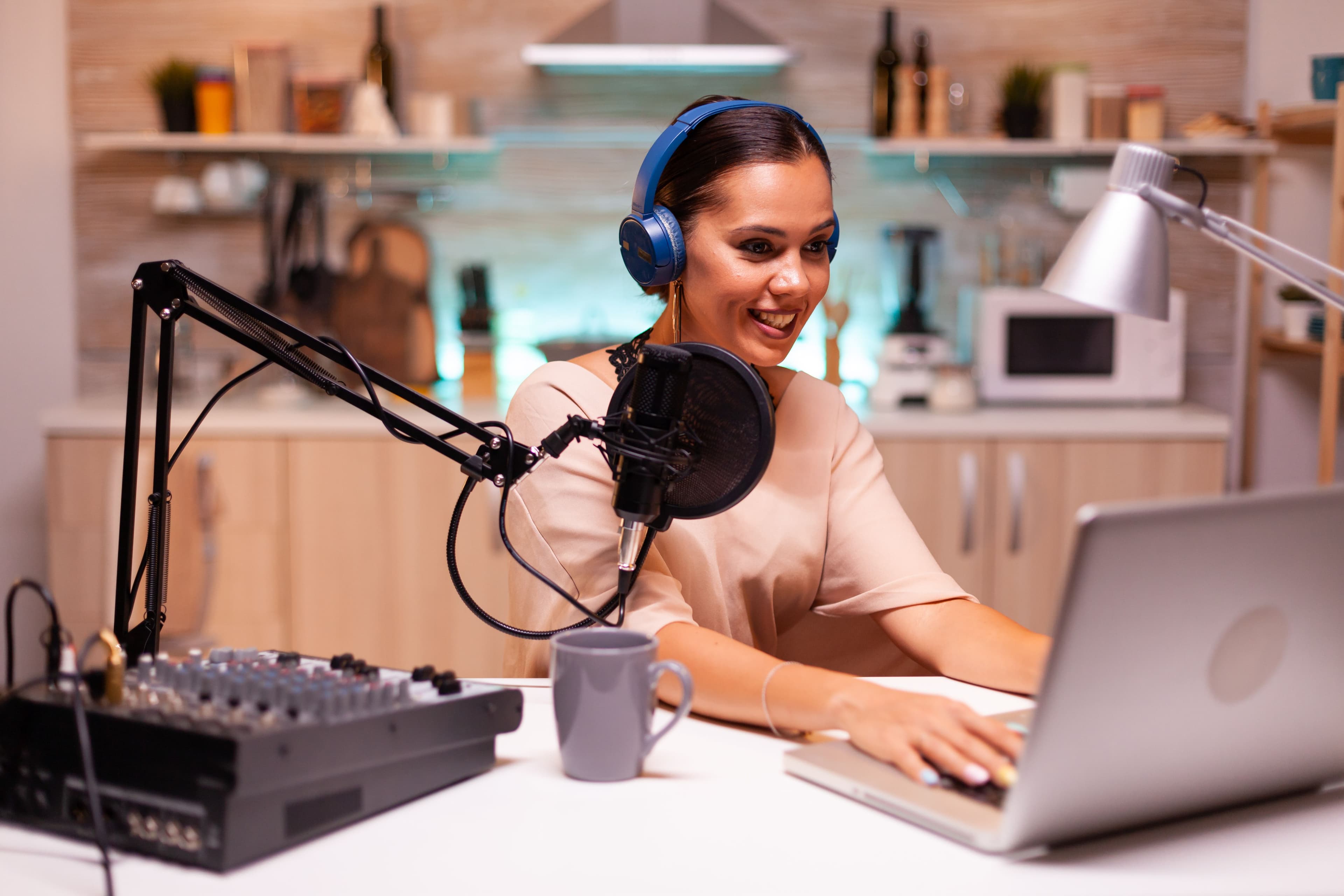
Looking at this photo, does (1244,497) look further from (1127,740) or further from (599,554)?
(599,554)

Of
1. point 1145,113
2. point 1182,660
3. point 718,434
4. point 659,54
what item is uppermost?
point 659,54

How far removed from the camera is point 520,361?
3.48m

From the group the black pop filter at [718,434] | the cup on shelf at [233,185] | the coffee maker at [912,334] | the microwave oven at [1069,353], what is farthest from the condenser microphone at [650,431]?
the cup on shelf at [233,185]

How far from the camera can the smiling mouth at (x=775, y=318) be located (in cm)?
148

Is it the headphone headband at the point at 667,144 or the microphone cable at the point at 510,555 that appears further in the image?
the headphone headband at the point at 667,144

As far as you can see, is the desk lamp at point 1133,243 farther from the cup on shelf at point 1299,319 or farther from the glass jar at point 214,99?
the glass jar at point 214,99

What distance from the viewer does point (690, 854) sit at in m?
0.79

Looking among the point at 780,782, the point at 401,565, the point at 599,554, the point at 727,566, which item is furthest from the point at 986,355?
the point at 780,782

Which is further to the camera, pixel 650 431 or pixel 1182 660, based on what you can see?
pixel 650 431

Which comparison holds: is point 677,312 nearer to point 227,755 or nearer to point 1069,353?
point 227,755

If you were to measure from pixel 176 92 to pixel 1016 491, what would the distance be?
244cm

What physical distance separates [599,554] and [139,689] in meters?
0.56

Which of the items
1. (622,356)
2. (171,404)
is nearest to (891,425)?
(622,356)

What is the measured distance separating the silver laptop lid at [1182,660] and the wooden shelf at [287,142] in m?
2.74
